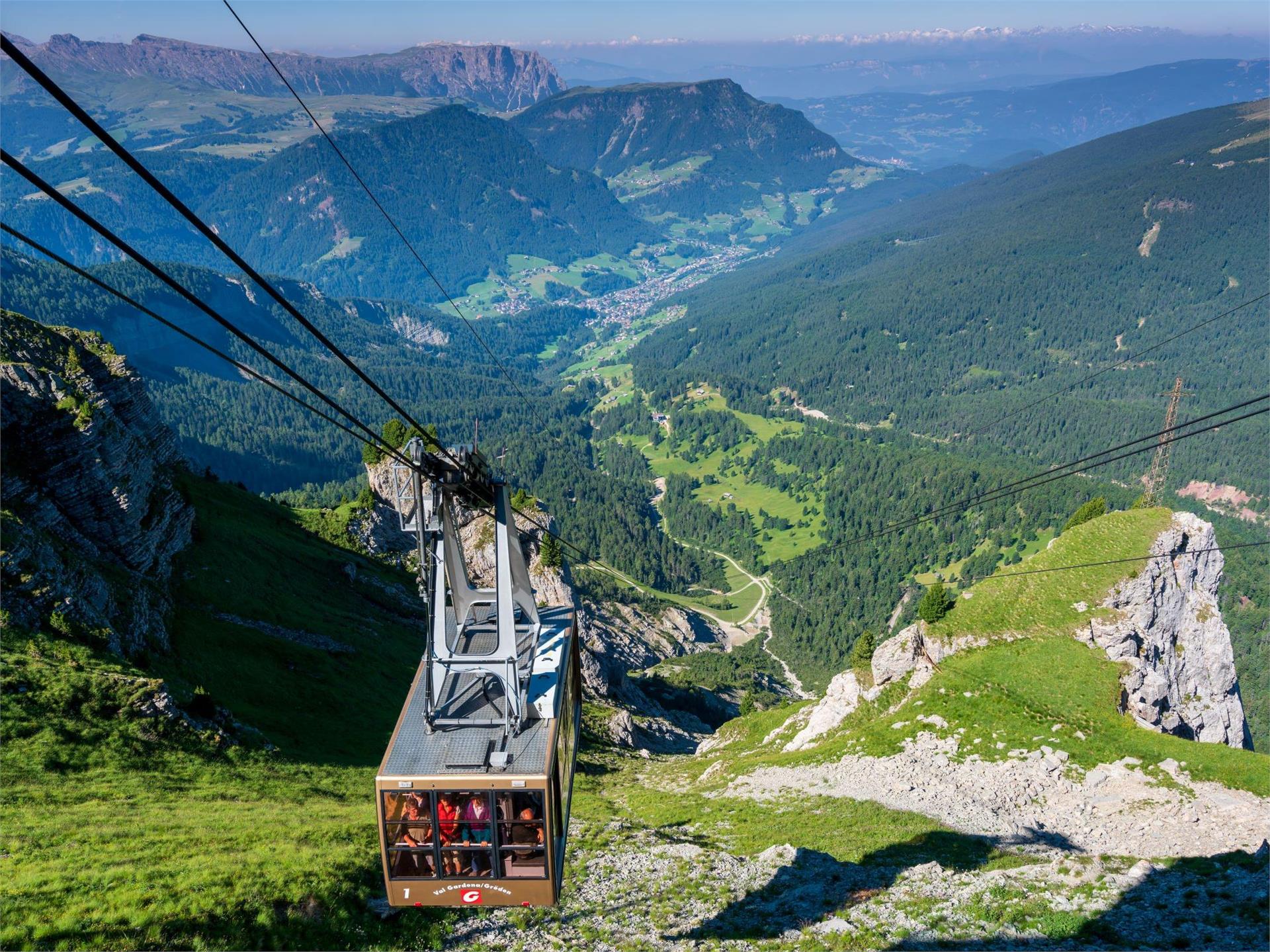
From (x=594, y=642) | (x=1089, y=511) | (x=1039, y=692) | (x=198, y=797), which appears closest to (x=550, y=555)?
(x=594, y=642)

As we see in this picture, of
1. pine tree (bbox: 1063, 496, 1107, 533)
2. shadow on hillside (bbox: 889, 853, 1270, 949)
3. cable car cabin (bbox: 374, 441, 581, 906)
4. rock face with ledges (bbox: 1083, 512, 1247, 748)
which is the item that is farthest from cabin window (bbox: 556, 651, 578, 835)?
pine tree (bbox: 1063, 496, 1107, 533)

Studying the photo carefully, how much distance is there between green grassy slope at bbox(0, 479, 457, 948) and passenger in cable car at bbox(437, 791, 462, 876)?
270 inches

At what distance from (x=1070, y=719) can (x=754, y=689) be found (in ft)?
284

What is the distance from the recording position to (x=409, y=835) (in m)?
20.0

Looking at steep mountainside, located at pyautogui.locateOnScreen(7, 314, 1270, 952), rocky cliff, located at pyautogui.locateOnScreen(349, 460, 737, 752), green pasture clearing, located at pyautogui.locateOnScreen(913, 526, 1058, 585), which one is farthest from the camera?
green pasture clearing, located at pyautogui.locateOnScreen(913, 526, 1058, 585)

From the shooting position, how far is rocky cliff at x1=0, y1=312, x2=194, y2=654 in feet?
130

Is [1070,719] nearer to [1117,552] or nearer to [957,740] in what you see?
[957,740]

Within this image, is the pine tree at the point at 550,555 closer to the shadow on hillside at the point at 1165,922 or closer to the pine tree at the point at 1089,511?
the pine tree at the point at 1089,511

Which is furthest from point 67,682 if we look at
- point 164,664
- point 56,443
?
point 56,443

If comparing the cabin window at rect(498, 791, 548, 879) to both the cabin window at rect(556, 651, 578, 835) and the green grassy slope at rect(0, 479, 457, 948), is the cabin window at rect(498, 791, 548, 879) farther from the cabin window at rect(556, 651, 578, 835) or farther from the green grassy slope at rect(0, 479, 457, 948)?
the green grassy slope at rect(0, 479, 457, 948)

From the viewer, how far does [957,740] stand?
45.4 meters

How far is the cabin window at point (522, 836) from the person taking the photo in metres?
19.9

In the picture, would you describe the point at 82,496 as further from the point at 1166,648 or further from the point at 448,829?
the point at 1166,648

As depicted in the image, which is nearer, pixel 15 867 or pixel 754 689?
pixel 15 867
